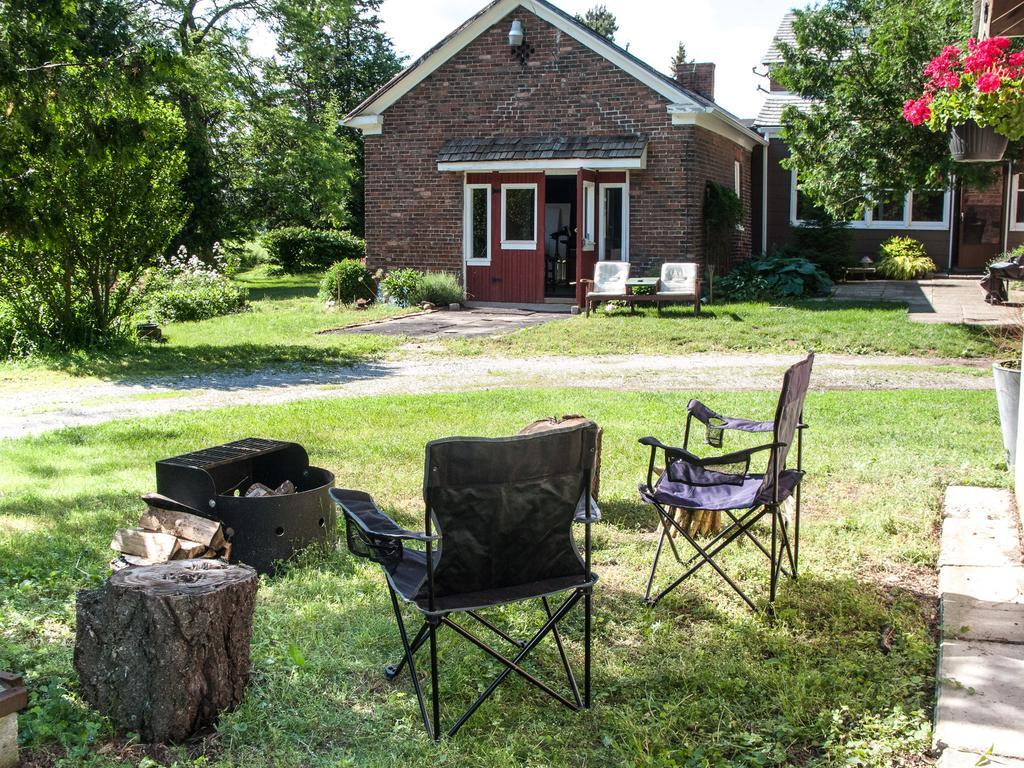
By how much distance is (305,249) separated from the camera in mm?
32219

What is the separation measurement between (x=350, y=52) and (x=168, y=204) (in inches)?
1282

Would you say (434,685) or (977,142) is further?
(977,142)

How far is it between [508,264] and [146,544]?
1537cm

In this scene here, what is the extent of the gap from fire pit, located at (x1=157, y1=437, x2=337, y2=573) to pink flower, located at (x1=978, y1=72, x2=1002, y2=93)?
3.93 m

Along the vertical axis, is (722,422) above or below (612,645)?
above

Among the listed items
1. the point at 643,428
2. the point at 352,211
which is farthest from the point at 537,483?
the point at 352,211

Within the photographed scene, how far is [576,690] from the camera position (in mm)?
3604

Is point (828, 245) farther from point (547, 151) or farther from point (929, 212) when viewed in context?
point (547, 151)

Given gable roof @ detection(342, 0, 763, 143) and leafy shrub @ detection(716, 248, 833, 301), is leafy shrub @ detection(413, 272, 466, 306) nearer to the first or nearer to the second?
gable roof @ detection(342, 0, 763, 143)

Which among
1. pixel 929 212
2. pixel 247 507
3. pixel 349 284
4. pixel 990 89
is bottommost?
Answer: pixel 247 507

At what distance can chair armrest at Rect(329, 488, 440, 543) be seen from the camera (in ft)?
11.4

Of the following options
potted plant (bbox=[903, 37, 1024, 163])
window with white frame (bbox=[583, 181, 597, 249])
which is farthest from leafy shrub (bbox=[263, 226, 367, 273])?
potted plant (bbox=[903, 37, 1024, 163])

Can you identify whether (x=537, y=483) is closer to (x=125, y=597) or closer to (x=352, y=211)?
(x=125, y=597)

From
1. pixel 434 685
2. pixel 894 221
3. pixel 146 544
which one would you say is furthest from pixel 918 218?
pixel 434 685
